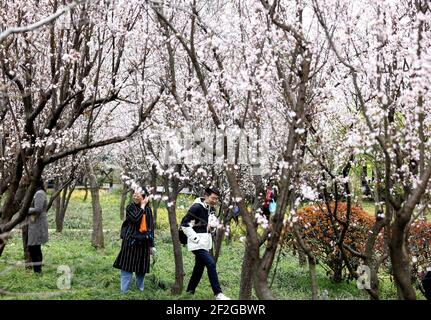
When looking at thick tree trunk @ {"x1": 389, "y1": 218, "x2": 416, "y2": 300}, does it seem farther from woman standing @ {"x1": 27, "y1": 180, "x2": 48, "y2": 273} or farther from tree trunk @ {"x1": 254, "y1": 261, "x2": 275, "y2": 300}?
woman standing @ {"x1": 27, "y1": 180, "x2": 48, "y2": 273}

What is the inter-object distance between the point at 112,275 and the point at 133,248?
1878 mm

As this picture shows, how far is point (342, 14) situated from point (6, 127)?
6.48m

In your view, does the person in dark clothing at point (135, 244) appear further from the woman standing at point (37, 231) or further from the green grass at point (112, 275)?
the woman standing at point (37, 231)

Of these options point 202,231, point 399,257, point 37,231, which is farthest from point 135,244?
point 399,257

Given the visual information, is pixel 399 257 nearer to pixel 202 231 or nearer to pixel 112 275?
pixel 202 231

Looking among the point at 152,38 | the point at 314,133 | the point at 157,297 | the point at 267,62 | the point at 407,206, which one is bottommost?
the point at 157,297

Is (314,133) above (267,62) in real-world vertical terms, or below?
below

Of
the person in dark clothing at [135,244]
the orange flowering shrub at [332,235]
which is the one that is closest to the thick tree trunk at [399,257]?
the person in dark clothing at [135,244]

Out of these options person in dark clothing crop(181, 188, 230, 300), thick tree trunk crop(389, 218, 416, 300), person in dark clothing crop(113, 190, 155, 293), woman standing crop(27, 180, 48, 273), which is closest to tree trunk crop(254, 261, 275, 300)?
thick tree trunk crop(389, 218, 416, 300)

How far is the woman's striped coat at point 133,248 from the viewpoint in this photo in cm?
840

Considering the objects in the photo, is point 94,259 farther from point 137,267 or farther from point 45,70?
point 45,70

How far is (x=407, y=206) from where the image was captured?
409 centimetres
